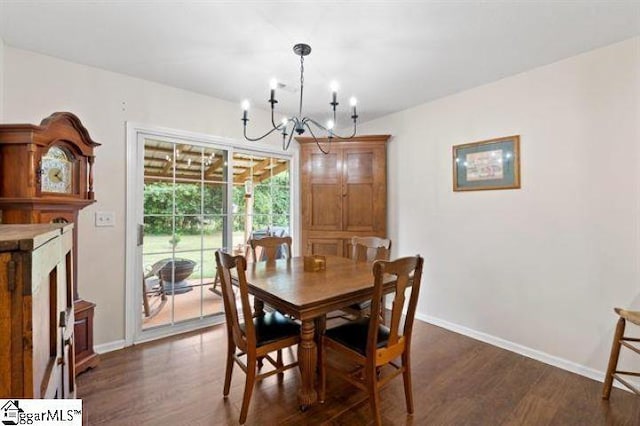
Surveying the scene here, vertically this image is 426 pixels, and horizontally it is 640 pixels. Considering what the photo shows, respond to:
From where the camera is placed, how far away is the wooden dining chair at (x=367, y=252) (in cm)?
250

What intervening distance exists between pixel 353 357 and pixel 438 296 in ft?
6.18

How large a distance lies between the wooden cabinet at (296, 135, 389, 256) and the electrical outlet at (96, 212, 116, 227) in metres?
1.99

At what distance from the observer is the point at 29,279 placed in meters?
0.61

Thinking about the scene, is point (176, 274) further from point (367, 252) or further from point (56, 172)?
point (367, 252)

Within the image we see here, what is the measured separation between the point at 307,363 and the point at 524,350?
6.74 ft

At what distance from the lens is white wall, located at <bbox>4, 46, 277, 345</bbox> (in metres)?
2.24

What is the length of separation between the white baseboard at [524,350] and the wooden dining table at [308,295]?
151cm

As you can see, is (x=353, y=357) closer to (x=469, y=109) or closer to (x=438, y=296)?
(x=438, y=296)

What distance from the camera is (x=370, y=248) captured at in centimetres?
289

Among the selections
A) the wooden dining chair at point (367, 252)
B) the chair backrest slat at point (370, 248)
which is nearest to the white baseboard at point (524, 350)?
the wooden dining chair at point (367, 252)

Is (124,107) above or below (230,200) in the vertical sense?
above

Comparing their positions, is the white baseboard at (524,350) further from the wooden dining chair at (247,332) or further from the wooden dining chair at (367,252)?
the wooden dining chair at (247,332)

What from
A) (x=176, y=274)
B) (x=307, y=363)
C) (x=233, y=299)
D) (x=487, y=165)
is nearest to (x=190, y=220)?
(x=176, y=274)

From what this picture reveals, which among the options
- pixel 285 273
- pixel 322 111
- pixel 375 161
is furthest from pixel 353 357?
pixel 322 111
